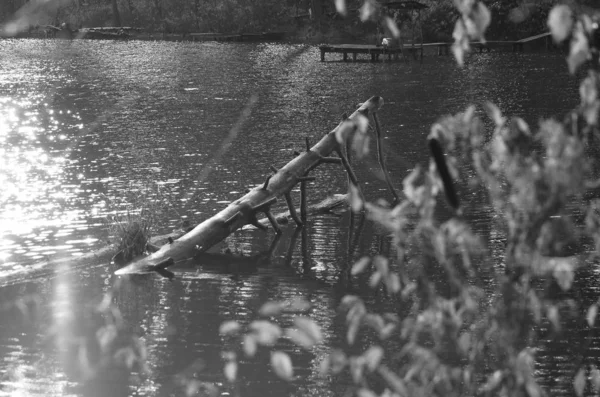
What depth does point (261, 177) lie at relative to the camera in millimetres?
20844

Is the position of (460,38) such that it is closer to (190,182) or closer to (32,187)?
(190,182)

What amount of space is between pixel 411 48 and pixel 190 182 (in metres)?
43.5

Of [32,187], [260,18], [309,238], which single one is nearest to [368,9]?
[309,238]

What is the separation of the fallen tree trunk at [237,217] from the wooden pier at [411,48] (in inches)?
1661

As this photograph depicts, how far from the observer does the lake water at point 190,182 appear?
388 inches

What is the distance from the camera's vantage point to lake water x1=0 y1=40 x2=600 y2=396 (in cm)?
987

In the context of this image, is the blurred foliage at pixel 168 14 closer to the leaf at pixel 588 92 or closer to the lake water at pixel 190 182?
the lake water at pixel 190 182

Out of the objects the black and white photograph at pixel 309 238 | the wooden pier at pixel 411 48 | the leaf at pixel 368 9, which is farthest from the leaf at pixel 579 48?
the wooden pier at pixel 411 48

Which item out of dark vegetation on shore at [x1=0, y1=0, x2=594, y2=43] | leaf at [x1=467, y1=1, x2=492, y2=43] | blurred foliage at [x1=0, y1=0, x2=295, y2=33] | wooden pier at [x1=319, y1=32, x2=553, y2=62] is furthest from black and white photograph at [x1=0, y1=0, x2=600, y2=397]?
blurred foliage at [x1=0, y1=0, x2=295, y2=33]

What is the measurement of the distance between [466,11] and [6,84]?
47.0 m

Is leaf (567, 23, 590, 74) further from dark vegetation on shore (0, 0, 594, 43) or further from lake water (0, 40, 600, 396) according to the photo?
dark vegetation on shore (0, 0, 594, 43)

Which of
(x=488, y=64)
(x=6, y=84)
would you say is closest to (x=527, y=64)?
(x=488, y=64)

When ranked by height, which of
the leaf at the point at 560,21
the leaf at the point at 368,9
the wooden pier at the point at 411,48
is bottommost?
the leaf at the point at 560,21

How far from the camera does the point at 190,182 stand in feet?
66.9
